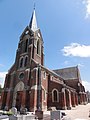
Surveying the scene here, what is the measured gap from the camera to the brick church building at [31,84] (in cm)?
2377

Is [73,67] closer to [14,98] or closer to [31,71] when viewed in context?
[31,71]

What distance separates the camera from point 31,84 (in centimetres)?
2480

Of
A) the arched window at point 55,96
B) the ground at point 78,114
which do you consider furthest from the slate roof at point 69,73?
the ground at point 78,114

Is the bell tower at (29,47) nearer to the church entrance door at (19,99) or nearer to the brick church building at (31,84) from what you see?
the brick church building at (31,84)

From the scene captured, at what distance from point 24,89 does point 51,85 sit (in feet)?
19.7

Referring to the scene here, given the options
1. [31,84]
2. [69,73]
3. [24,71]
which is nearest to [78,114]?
[31,84]

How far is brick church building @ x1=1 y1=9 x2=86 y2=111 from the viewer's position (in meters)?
23.8

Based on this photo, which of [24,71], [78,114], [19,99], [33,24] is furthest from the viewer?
[33,24]

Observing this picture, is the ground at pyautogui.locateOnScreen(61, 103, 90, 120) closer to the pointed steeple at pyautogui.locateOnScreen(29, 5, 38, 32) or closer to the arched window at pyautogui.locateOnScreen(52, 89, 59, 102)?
the arched window at pyautogui.locateOnScreen(52, 89, 59, 102)

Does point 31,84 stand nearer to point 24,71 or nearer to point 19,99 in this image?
point 24,71

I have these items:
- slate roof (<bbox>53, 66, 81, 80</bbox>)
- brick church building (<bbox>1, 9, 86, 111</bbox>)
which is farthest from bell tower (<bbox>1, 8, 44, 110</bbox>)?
slate roof (<bbox>53, 66, 81, 80</bbox>)

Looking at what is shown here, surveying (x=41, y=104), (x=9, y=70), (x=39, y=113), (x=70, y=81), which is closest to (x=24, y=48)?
(x=9, y=70)

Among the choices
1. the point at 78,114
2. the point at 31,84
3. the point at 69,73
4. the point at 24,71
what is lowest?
the point at 78,114

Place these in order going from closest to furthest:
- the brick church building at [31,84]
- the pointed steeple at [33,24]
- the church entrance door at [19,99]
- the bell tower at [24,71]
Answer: the brick church building at [31,84], the bell tower at [24,71], the church entrance door at [19,99], the pointed steeple at [33,24]
